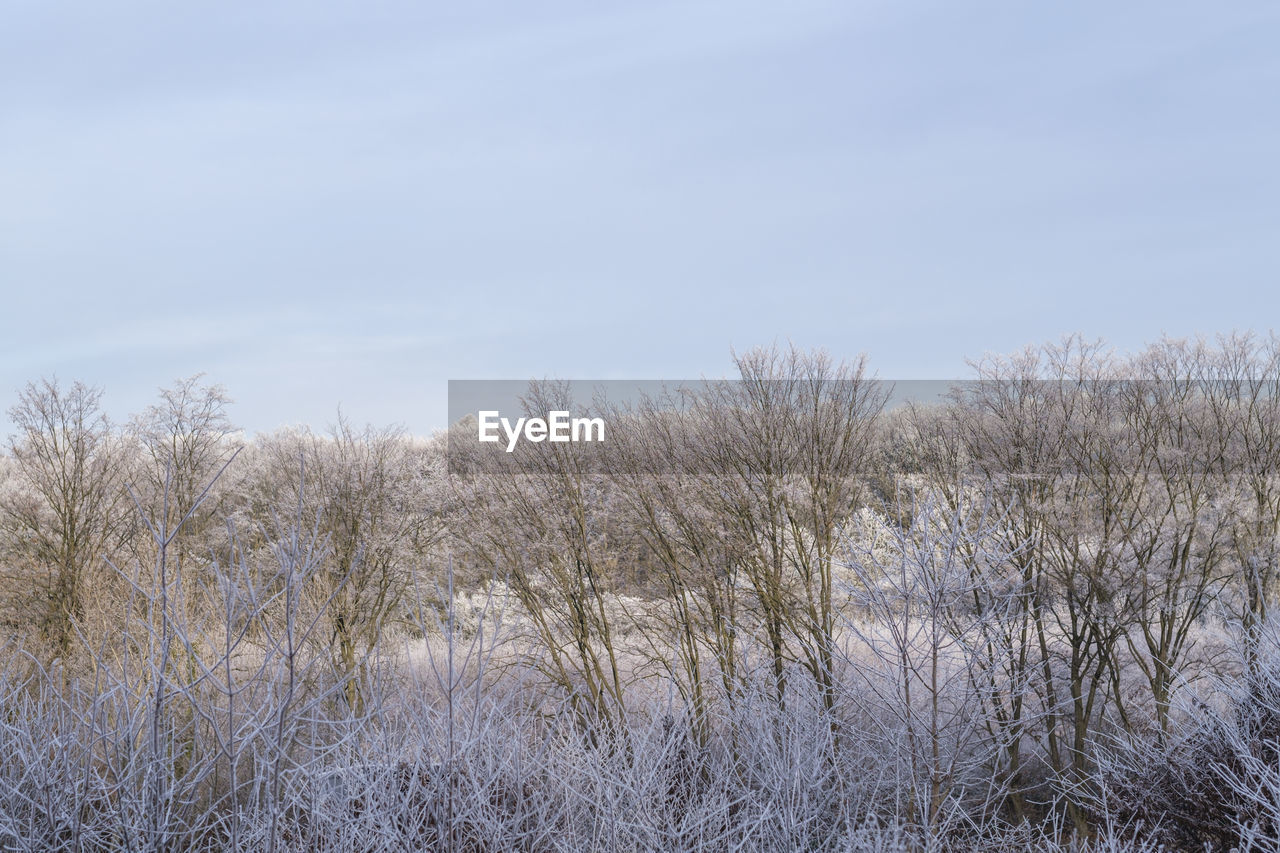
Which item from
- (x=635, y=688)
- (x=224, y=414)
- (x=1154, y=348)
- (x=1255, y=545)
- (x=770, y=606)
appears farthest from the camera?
(x=224, y=414)

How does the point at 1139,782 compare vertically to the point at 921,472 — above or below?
below

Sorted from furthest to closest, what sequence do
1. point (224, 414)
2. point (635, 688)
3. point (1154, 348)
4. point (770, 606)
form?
1. point (224, 414)
2. point (635, 688)
3. point (1154, 348)
4. point (770, 606)

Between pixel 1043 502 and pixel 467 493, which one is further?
pixel 467 493

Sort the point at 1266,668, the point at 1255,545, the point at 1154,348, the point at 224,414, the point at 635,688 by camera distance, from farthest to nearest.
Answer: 1. the point at 224,414
2. the point at 635,688
3. the point at 1154,348
4. the point at 1255,545
5. the point at 1266,668

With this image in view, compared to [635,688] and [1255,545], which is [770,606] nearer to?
[635,688]

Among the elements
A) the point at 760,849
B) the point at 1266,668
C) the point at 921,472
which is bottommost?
the point at 760,849

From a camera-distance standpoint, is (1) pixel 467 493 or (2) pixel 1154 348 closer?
(2) pixel 1154 348

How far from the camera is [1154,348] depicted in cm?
2259

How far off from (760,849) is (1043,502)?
1275 cm

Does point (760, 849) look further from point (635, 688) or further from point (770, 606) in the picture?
point (635, 688)

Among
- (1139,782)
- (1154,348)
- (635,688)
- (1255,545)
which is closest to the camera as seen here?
(1139,782)

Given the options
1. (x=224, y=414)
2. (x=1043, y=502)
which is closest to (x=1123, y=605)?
(x=1043, y=502)

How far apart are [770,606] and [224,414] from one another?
653 inches

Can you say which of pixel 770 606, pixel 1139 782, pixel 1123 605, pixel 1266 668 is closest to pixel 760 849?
pixel 1139 782
